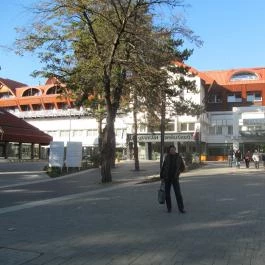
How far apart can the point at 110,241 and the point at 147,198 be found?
24.4ft

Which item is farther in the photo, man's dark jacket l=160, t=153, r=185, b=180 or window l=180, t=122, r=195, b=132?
window l=180, t=122, r=195, b=132

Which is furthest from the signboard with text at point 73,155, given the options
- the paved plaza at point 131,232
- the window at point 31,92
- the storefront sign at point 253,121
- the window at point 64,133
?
the window at point 31,92

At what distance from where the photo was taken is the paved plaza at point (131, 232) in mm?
7512

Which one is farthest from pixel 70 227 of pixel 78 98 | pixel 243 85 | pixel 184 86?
pixel 243 85

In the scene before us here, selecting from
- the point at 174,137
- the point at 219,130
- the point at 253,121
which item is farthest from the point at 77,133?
the point at 253,121

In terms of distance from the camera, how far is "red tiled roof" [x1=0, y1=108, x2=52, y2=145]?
2029 inches

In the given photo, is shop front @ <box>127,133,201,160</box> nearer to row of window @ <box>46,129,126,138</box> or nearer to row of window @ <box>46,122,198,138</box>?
row of window @ <box>46,122,198,138</box>

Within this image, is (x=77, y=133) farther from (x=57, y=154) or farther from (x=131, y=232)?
(x=131, y=232)

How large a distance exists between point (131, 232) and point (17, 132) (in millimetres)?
45313

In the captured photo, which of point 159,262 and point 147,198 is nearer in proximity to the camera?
point 159,262

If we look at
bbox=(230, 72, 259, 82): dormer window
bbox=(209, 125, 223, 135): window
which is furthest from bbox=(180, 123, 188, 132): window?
bbox=(230, 72, 259, 82): dormer window

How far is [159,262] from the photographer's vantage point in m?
7.25

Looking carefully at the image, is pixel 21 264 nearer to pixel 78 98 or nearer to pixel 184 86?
pixel 78 98

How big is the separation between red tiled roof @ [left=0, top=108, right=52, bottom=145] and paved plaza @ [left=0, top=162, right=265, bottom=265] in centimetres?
3723
